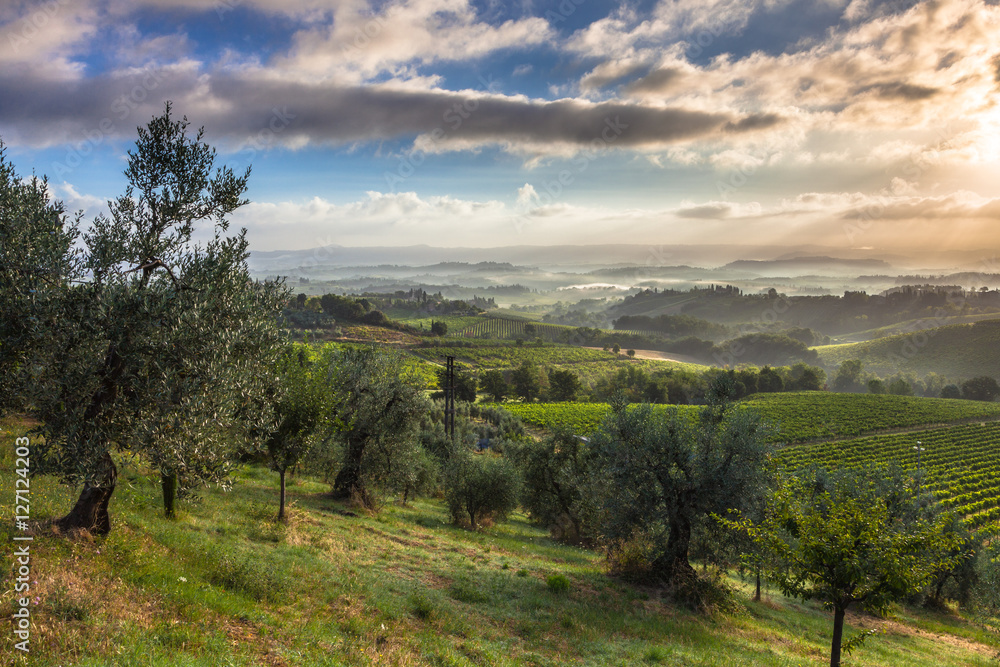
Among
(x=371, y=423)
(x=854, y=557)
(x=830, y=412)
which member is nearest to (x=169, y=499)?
(x=371, y=423)

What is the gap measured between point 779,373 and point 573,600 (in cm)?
20854

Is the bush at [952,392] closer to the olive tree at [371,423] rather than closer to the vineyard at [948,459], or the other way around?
the vineyard at [948,459]

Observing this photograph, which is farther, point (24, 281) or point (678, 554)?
point (678, 554)

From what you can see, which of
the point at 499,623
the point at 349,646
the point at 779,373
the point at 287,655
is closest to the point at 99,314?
the point at 287,655

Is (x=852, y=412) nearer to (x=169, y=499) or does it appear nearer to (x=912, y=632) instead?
(x=912, y=632)

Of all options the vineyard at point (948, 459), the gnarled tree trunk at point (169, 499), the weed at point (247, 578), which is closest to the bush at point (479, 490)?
the gnarled tree trunk at point (169, 499)

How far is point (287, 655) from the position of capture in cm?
867

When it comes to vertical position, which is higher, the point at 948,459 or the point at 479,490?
the point at 479,490

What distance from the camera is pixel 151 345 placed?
9.91 meters

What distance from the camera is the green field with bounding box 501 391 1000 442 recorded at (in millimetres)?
104250

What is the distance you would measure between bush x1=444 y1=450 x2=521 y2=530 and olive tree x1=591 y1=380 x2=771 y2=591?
1059cm

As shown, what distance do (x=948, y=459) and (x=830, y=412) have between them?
4032cm

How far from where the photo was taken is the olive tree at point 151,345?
9516 millimetres

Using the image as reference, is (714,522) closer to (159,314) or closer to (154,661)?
(154,661)
